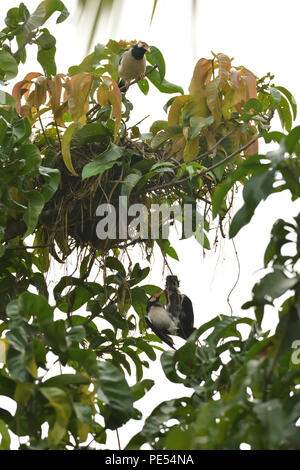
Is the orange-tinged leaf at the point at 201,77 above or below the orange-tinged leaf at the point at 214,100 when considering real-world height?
above

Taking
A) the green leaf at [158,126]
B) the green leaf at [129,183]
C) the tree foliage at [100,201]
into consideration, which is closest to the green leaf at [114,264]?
the tree foliage at [100,201]

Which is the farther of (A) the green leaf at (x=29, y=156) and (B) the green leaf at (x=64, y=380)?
(A) the green leaf at (x=29, y=156)

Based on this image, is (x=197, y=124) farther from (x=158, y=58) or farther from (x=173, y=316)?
(x=173, y=316)

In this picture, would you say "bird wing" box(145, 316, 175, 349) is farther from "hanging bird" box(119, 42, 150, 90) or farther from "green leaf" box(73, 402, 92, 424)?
"hanging bird" box(119, 42, 150, 90)

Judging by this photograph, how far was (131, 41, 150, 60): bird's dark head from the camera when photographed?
197cm

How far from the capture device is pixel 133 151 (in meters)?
1.79

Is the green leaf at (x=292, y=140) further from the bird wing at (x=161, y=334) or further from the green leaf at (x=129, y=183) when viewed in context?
the bird wing at (x=161, y=334)

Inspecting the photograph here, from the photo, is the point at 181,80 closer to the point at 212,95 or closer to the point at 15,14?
the point at 212,95

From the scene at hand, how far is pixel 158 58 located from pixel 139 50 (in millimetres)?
111

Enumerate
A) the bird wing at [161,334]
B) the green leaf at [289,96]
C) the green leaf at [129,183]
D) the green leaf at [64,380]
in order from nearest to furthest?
1. the green leaf at [64,380]
2. the green leaf at [129,183]
3. the bird wing at [161,334]
4. the green leaf at [289,96]

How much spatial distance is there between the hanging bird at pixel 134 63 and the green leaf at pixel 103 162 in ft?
1.42

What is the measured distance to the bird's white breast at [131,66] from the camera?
204 centimetres

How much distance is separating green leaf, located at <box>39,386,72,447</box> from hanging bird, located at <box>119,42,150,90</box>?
1160 millimetres

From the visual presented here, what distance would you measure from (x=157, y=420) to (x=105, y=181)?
0.71 metres
